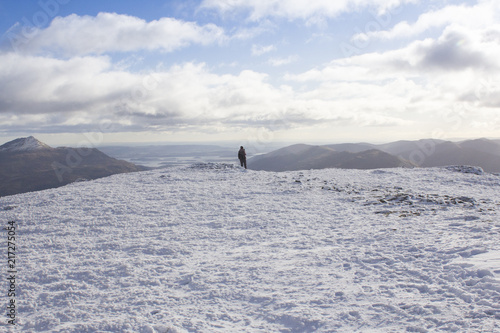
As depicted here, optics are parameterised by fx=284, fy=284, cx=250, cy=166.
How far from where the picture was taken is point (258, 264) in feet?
33.2

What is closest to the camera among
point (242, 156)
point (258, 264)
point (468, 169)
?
point (258, 264)

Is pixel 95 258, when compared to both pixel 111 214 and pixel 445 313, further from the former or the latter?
pixel 445 313

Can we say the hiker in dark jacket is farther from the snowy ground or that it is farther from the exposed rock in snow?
the exposed rock in snow

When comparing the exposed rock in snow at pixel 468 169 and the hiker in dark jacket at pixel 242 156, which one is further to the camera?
the hiker in dark jacket at pixel 242 156

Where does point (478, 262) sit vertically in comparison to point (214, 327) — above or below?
above

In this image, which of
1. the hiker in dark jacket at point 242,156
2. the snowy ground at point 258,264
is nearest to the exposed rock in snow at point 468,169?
the snowy ground at point 258,264

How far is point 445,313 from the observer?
6426mm

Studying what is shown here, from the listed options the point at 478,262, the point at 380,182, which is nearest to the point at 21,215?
the point at 478,262

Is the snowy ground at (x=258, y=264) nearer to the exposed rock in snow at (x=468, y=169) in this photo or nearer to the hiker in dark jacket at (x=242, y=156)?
the hiker in dark jacket at (x=242, y=156)

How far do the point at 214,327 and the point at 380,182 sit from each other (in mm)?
24369

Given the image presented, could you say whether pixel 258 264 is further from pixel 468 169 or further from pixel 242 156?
pixel 468 169

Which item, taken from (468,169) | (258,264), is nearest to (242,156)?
(258,264)

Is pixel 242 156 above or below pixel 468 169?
above

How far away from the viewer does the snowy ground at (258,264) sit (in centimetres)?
689
